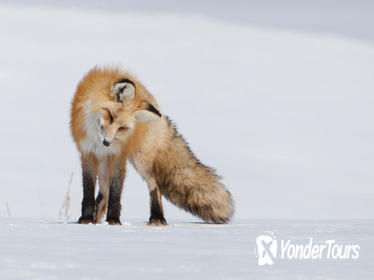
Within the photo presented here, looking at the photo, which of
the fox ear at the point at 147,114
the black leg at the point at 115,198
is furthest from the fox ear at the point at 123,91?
the black leg at the point at 115,198

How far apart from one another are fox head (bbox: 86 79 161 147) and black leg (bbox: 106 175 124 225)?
20.0 inches

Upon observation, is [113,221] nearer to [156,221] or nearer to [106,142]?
[156,221]

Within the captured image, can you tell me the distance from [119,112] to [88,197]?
111 centimetres

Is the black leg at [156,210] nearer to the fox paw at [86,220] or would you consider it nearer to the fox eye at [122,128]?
the fox paw at [86,220]

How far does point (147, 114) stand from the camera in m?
8.48

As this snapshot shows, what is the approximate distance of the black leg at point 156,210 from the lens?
8.95m

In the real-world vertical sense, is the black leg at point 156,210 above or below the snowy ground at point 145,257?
above

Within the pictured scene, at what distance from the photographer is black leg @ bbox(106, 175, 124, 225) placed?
8.70 m

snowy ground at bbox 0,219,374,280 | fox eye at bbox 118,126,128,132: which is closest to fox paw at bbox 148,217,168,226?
fox eye at bbox 118,126,128,132

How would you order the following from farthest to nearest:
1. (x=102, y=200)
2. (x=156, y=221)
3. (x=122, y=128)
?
(x=102, y=200) → (x=156, y=221) → (x=122, y=128)

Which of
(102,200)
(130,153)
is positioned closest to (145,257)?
(130,153)

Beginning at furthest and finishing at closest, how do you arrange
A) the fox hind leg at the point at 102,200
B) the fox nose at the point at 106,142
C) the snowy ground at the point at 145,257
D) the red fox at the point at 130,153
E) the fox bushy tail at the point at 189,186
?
the fox bushy tail at the point at 189,186
the fox hind leg at the point at 102,200
the red fox at the point at 130,153
the fox nose at the point at 106,142
the snowy ground at the point at 145,257

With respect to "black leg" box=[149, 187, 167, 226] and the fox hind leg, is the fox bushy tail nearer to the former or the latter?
"black leg" box=[149, 187, 167, 226]

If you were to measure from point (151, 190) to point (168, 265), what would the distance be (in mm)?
4304
